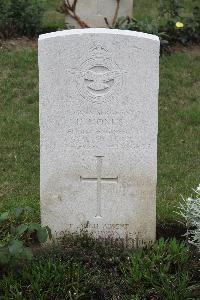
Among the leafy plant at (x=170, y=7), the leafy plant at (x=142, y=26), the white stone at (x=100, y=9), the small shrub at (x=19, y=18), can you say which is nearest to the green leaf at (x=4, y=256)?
the leafy plant at (x=142, y=26)

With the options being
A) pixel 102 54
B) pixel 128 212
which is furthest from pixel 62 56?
pixel 128 212

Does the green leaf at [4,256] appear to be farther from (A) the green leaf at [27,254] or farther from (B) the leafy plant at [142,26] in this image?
(B) the leafy plant at [142,26]

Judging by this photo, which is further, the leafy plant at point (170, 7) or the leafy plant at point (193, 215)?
the leafy plant at point (170, 7)

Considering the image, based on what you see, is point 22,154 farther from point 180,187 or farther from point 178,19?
point 178,19

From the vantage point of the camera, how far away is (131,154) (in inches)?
188

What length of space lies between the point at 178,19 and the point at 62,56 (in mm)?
5357

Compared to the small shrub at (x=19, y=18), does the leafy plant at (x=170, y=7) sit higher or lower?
higher

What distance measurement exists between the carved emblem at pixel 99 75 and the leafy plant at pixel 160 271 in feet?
3.38

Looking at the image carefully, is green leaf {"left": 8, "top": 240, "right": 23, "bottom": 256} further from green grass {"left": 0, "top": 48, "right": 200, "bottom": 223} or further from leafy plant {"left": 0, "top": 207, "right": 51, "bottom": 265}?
green grass {"left": 0, "top": 48, "right": 200, "bottom": 223}

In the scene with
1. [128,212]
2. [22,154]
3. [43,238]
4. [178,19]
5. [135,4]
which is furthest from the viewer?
[135,4]

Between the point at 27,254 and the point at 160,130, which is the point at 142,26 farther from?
the point at 27,254

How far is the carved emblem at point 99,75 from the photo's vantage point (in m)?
4.62

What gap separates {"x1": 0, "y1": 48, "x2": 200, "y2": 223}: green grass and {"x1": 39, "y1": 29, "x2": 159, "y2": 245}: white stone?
0.49m

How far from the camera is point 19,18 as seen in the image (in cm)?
964
